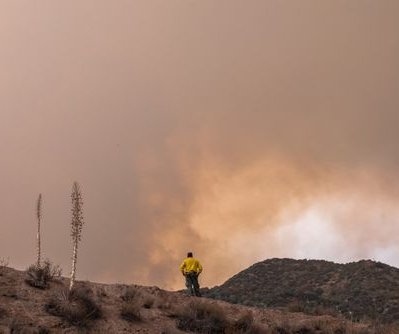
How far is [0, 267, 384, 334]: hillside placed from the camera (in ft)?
63.9

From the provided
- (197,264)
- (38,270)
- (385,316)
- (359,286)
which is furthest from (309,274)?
(38,270)

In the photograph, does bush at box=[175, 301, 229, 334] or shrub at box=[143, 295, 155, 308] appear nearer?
bush at box=[175, 301, 229, 334]

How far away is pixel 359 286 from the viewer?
62.1 m

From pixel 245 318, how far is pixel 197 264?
324cm

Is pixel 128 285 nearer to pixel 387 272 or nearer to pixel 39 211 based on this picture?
pixel 39 211

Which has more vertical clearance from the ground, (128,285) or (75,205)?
(75,205)

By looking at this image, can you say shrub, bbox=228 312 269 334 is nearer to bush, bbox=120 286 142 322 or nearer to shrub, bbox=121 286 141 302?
bush, bbox=120 286 142 322

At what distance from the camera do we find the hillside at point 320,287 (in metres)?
55.3

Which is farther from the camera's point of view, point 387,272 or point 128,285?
point 387,272

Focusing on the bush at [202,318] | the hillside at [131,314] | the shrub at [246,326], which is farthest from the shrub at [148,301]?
the shrub at [246,326]

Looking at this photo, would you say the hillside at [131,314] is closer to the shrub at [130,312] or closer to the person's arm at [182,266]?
the shrub at [130,312]

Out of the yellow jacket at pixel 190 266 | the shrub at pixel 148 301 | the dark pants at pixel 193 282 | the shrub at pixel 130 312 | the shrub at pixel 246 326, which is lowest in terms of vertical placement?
the shrub at pixel 246 326

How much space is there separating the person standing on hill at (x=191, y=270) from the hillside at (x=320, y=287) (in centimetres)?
2807

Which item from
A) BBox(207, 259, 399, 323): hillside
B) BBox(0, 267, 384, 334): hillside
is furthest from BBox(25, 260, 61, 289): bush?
BBox(207, 259, 399, 323): hillside
